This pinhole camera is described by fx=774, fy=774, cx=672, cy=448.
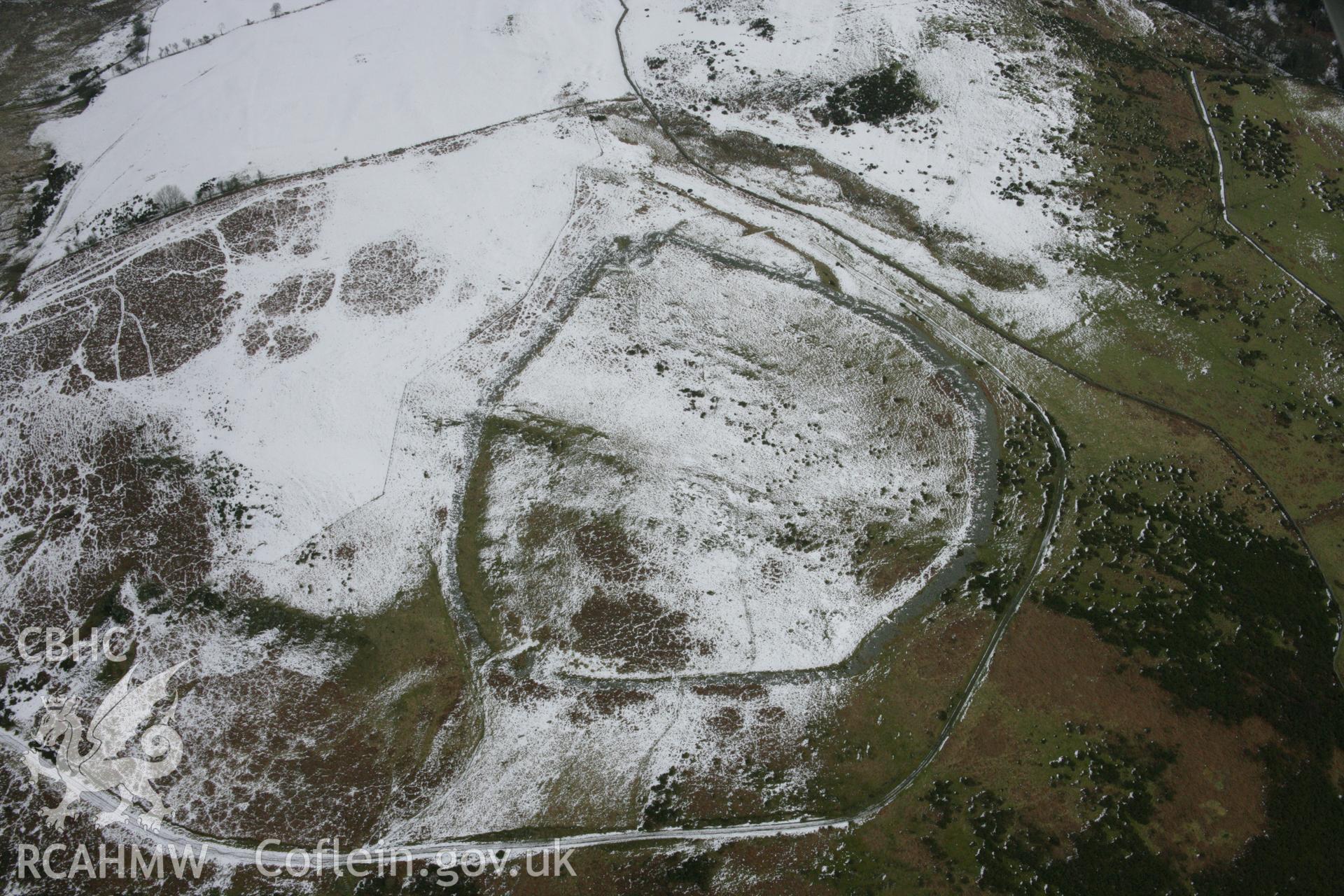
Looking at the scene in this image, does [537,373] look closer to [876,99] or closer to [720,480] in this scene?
[720,480]

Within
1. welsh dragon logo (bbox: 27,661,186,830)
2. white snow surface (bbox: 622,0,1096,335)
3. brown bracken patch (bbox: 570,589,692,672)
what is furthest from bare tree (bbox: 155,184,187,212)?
brown bracken patch (bbox: 570,589,692,672)

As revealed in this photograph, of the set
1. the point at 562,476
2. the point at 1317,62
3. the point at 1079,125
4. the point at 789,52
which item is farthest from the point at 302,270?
the point at 1317,62

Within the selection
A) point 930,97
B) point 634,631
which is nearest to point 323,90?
point 930,97

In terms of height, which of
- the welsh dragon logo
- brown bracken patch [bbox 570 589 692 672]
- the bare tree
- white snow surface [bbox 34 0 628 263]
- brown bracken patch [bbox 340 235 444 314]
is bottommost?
brown bracken patch [bbox 570 589 692 672]

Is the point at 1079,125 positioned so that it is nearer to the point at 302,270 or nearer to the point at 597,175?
the point at 597,175

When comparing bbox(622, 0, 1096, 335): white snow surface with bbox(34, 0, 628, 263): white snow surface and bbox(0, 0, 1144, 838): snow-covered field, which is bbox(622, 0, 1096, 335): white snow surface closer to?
bbox(0, 0, 1144, 838): snow-covered field

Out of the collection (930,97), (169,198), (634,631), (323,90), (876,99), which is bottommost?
(634,631)

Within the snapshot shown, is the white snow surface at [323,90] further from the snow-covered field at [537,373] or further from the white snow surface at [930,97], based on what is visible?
the white snow surface at [930,97]
